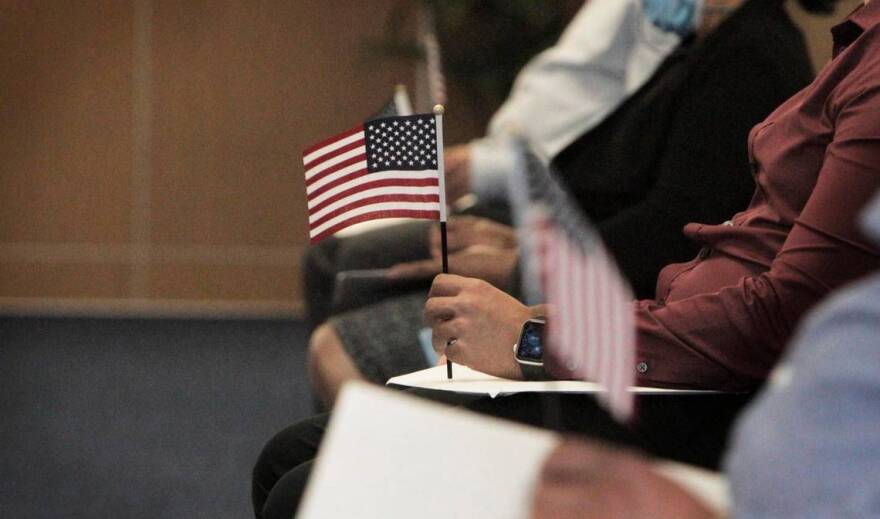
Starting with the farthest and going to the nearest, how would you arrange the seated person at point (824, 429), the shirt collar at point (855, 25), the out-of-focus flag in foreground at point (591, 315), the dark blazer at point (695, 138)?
the dark blazer at point (695, 138) → the shirt collar at point (855, 25) → the out-of-focus flag in foreground at point (591, 315) → the seated person at point (824, 429)

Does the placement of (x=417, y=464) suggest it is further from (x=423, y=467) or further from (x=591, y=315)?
(x=591, y=315)

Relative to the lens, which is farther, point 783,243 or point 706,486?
point 783,243

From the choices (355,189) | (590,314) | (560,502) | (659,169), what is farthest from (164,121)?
(560,502)

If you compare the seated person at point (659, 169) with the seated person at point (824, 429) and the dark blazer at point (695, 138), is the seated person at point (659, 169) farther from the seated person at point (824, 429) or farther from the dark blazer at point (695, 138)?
the seated person at point (824, 429)

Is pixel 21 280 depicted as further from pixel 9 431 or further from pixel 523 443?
pixel 523 443

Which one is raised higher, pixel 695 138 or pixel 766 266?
pixel 695 138

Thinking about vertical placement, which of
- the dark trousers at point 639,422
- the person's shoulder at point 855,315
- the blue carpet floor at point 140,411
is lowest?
the blue carpet floor at point 140,411

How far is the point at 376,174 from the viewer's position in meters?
1.66

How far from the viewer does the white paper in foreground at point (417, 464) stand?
35.8 inches

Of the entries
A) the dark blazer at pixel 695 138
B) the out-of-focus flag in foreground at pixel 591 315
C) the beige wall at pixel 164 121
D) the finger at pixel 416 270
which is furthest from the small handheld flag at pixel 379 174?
the beige wall at pixel 164 121

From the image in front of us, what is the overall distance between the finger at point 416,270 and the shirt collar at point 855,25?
A: 1172 millimetres

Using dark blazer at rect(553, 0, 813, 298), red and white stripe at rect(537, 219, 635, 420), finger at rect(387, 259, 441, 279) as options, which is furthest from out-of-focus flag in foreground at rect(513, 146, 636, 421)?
finger at rect(387, 259, 441, 279)

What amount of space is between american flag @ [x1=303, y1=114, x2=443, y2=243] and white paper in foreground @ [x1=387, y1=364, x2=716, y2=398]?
0.21 m

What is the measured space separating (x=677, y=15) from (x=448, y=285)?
1.21 meters
